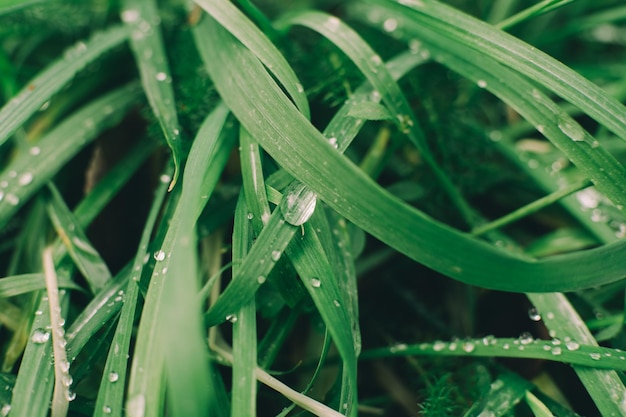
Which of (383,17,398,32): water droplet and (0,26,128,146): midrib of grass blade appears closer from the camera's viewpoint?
(0,26,128,146): midrib of grass blade

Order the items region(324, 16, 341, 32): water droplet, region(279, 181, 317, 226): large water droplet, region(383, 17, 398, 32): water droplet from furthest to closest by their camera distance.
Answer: region(383, 17, 398, 32): water droplet → region(324, 16, 341, 32): water droplet → region(279, 181, 317, 226): large water droplet

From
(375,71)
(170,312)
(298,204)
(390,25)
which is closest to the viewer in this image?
(170,312)

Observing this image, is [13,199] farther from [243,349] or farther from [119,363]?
[243,349]

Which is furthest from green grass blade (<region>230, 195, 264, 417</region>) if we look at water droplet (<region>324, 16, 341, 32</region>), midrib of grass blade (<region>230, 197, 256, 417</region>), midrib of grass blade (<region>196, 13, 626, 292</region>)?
water droplet (<region>324, 16, 341, 32</region>)

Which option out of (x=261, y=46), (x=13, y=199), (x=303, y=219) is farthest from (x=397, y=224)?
(x=13, y=199)

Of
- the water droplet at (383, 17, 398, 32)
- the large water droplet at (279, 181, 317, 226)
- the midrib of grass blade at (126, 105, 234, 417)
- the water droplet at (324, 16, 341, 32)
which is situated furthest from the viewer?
the water droplet at (383, 17, 398, 32)

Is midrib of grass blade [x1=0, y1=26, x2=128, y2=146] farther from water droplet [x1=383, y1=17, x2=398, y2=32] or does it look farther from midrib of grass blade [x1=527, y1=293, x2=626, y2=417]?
midrib of grass blade [x1=527, y1=293, x2=626, y2=417]

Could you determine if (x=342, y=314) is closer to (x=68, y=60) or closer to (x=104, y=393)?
(x=104, y=393)
